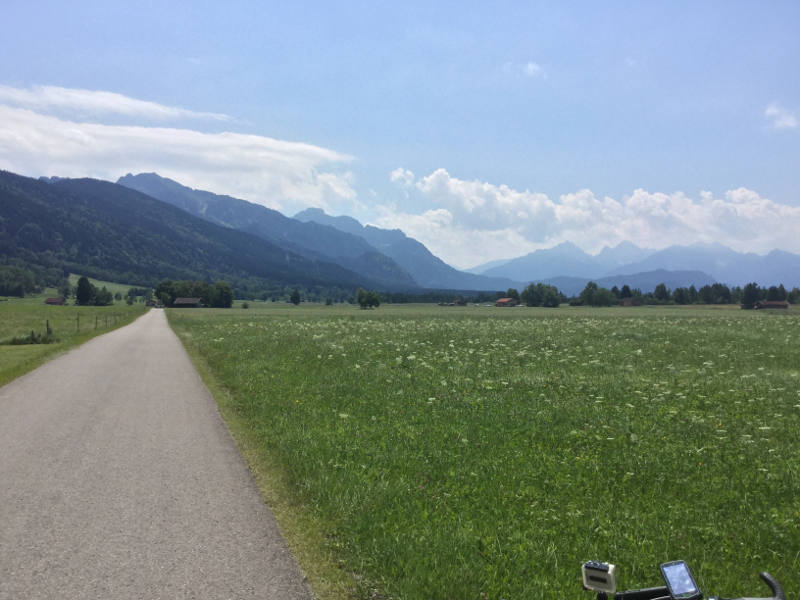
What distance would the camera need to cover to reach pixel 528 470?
9.29 metres

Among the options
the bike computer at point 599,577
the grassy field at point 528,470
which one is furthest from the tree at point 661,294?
the bike computer at point 599,577

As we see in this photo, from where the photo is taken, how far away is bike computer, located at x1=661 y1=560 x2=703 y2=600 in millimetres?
2896

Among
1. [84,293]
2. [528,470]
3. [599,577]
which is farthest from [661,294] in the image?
[599,577]

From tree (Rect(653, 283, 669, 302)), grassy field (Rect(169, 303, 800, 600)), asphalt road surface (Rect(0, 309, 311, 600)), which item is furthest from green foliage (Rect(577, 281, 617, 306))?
asphalt road surface (Rect(0, 309, 311, 600))

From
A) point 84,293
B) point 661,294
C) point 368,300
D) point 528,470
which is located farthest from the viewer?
point 661,294

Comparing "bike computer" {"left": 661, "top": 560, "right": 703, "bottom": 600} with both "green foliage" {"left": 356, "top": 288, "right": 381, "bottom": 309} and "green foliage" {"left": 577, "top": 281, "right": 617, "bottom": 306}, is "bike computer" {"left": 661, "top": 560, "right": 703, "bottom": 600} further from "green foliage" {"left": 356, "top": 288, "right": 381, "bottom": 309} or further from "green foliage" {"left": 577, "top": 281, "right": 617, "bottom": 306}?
"green foliage" {"left": 577, "top": 281, "right": 617, "bottom": 306}

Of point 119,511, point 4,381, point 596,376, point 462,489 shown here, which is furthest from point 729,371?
point 4,381

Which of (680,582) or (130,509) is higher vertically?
(680,582)

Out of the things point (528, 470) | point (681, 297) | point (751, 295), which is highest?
point (751, 295)

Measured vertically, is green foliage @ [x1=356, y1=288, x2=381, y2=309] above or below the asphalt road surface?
above

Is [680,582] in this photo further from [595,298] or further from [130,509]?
[595,298]

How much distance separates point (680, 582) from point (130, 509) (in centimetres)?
754

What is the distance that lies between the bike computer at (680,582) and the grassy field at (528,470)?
3028 mm

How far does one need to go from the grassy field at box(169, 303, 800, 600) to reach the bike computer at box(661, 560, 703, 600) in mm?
3028
